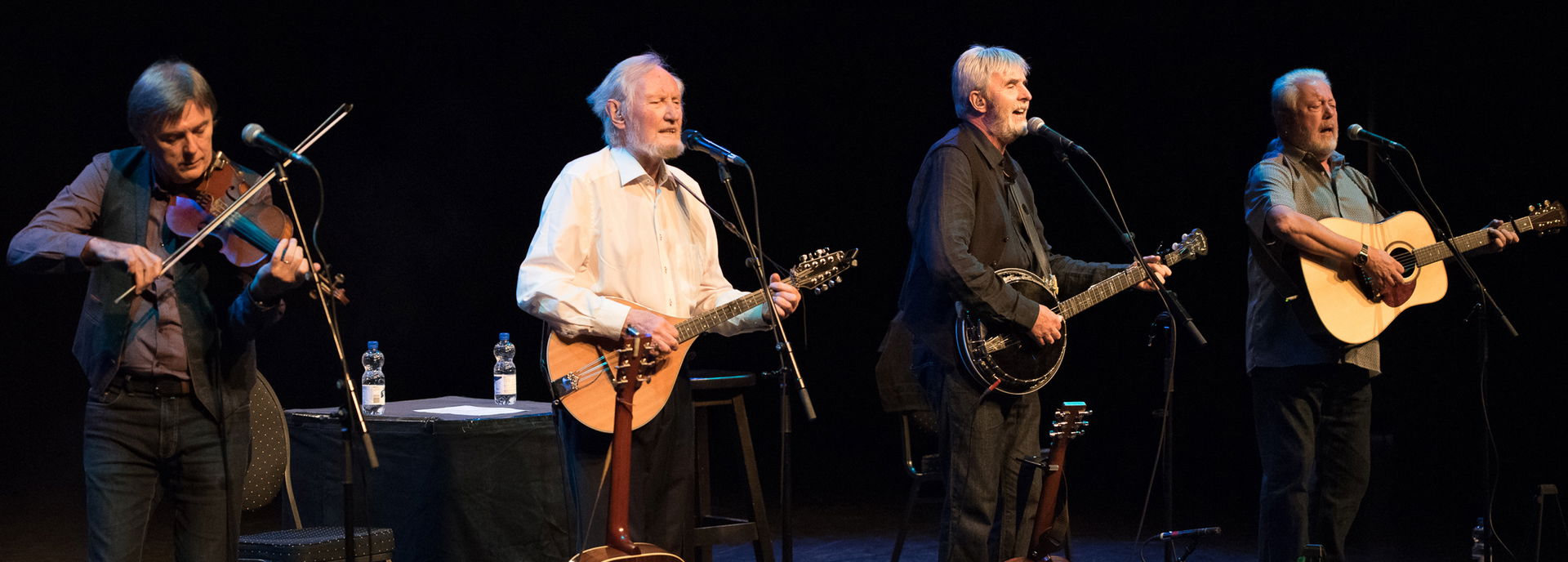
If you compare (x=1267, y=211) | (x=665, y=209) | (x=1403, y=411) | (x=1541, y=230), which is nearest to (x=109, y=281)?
(x=665, y=209)

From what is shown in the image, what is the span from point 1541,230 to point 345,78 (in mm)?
5386

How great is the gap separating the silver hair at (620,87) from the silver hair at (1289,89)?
2.04 metres

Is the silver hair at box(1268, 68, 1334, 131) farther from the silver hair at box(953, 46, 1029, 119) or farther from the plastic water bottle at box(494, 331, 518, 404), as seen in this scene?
the plastic water bottle at box(494, 331, 518, 404)

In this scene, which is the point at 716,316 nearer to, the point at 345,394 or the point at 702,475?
the point at 702,475

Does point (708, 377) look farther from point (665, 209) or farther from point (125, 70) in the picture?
point (125, 70)

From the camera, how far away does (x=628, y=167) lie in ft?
11.8

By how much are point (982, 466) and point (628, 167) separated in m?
1.31

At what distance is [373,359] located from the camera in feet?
16.3

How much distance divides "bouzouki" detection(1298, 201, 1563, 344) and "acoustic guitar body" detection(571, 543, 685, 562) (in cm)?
220

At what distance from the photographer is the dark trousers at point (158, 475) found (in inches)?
110

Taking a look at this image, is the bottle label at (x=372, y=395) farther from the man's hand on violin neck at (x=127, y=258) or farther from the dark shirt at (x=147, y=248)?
the man's hand on violin neck at (x=127, y=258)

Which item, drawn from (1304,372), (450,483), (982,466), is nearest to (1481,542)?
(1304,372)

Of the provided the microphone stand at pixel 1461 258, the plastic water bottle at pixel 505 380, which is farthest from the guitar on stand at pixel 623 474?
the microphone stand at pixel 1461 258

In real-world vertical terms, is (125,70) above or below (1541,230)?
above
